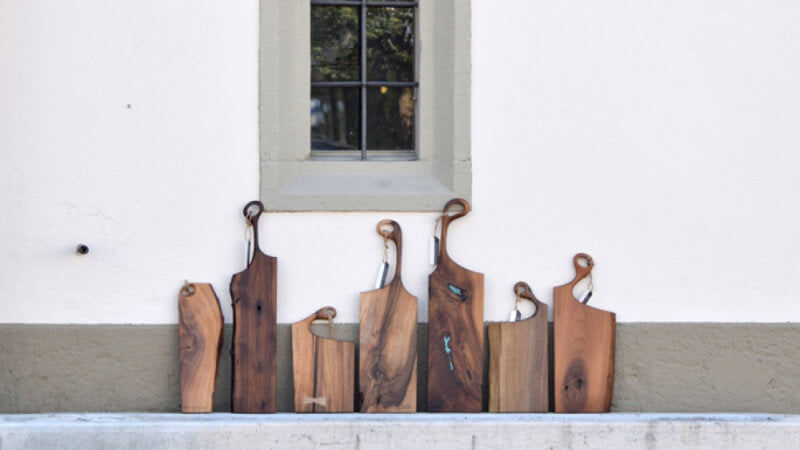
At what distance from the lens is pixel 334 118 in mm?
3844

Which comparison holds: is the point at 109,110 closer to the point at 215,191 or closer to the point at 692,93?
the point at 215,191

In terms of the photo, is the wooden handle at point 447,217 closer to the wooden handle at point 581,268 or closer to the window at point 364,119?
the window at point 364,119

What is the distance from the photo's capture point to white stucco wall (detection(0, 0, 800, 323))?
355cm

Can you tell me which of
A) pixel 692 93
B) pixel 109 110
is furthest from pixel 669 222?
pixel 109 110

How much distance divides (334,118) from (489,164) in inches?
30.9

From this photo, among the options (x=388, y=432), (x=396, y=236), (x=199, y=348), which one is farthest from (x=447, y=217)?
(x=199, y=348)

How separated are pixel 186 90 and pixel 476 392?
1.85 metres

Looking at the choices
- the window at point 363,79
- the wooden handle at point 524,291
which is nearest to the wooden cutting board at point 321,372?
the wooden handle at point 524,291

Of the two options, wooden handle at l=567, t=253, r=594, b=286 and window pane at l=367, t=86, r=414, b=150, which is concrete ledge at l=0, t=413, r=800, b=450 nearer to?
wooden handle at l=567, t=253, r=594, b=286

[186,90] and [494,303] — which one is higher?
[186,90]

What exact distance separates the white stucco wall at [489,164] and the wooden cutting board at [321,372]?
141 mm

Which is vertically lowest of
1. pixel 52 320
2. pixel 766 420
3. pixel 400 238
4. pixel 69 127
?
pixel 766 420

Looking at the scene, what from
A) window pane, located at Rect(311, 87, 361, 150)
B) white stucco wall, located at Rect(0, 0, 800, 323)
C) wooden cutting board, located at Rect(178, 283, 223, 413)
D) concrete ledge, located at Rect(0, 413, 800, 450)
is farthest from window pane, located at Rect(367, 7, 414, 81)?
concrete ledge, located at Rect(0, 413, 800, 450)

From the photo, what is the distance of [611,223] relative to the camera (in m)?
3.64
